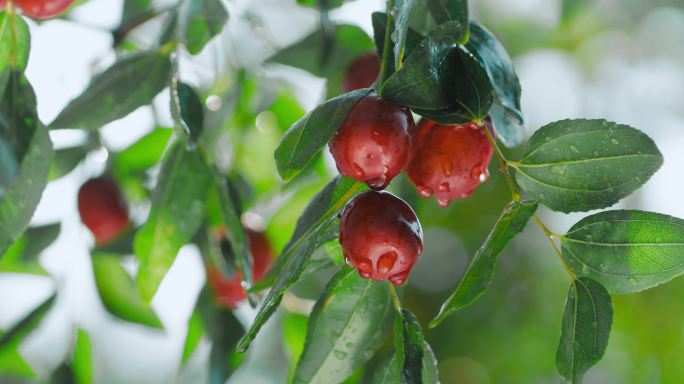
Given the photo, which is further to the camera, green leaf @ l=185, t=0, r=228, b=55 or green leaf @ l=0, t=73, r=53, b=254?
green leaf @ l=185, t=0, r=228, b=55

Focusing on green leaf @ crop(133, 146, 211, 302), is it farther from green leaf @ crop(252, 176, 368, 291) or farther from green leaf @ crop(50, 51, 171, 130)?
green leaf @ crop(252, 176, 368, 291)

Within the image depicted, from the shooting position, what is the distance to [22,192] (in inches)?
19.8

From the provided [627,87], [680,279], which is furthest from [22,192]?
[627,87]

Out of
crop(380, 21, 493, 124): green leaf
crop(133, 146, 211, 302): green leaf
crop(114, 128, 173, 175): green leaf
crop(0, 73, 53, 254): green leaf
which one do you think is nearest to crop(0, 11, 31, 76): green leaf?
crop(0, 73, 53, 254): green leaf

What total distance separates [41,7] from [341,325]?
31cm

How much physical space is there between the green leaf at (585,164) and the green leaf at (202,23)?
0.24m

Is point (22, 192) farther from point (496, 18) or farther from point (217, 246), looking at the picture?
point (496, 18)

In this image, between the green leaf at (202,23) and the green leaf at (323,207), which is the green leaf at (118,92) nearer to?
the green leaf at (202,23)

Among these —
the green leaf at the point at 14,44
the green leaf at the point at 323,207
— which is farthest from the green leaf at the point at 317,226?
the green leaf at the point at 14,44

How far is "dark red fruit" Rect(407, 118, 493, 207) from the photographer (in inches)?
18.8

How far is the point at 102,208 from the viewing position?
831mm

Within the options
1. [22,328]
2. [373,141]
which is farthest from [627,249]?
[22,328]

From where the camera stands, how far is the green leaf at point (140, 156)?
0.88m

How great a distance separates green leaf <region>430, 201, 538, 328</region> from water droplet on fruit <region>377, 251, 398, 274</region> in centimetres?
4
